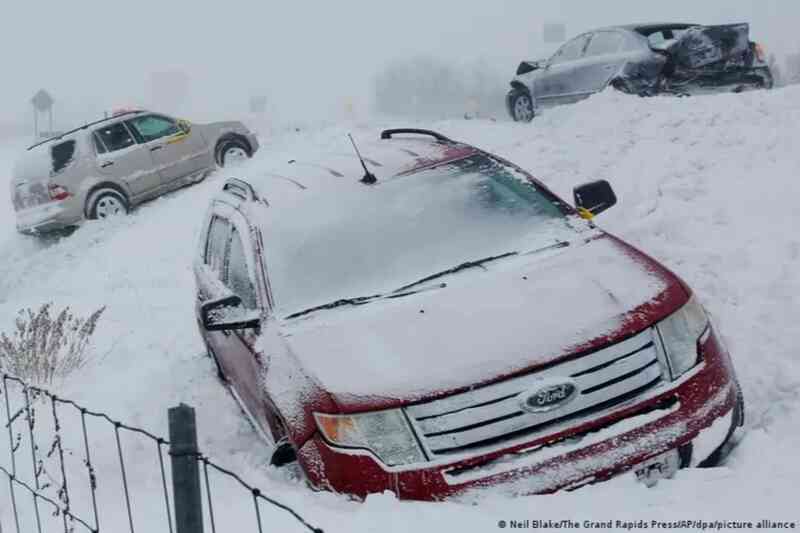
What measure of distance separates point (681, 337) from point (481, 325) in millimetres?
857

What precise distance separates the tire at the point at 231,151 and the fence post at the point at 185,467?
45.9 feet

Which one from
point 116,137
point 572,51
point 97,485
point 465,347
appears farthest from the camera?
point 116,137

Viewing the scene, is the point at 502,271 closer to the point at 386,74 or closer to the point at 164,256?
the point at 164,256

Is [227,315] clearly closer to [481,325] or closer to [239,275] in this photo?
[239,275]

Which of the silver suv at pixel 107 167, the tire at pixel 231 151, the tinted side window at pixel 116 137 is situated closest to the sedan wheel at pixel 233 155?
the tire at pixel 231 151

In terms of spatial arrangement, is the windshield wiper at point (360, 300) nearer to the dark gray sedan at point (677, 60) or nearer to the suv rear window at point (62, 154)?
the dark gray sedan at point (677, 60)

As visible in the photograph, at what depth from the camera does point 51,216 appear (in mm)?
13836

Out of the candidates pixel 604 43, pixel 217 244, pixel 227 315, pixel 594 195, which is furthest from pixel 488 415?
pixel 604 43

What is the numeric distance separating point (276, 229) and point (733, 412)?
8.35ft

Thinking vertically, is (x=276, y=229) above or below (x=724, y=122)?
above

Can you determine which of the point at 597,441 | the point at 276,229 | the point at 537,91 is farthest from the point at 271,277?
the point at 537,91

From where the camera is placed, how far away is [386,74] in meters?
86.1

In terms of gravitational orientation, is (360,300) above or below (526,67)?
above

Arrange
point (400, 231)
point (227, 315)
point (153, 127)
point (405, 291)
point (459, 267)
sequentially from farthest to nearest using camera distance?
point (153, 127) → point (400, 231) → point (227, 315) → point (459, 267) → point (405, 291)
